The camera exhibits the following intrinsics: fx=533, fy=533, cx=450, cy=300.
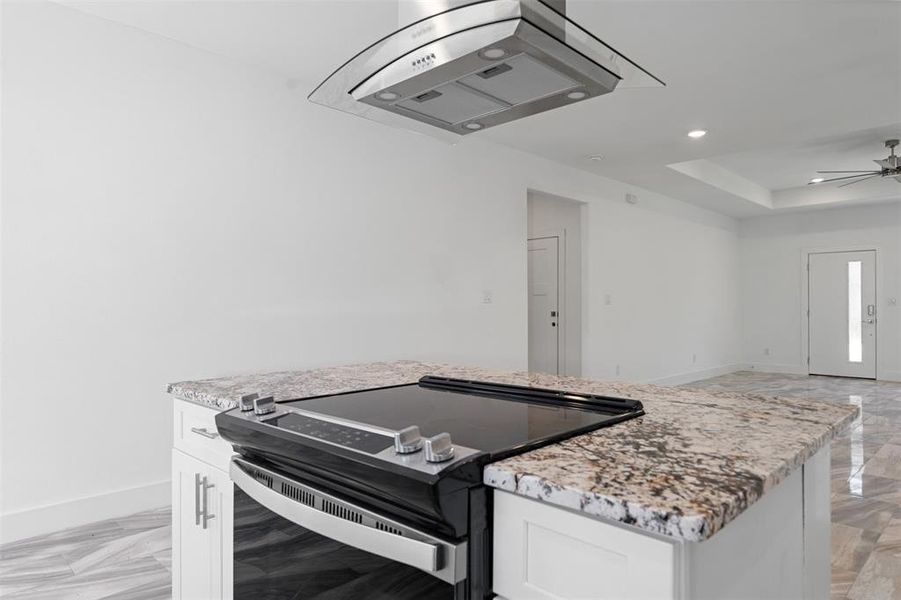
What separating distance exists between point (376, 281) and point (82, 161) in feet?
6.02

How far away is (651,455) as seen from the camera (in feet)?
2.84

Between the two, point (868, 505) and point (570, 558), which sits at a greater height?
point (570, 558)

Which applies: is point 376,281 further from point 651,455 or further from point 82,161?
point 651,455

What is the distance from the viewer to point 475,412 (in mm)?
1228

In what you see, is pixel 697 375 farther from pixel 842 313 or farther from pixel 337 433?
pixel 337 433

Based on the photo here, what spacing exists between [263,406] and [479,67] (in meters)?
0.94

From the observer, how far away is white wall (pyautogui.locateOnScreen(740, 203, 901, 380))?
24.9 ft

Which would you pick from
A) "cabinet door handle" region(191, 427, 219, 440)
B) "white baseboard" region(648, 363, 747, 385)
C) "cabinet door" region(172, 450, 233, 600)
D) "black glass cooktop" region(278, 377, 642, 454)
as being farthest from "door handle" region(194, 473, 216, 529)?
"white baseboard" region(648, 363, 747, 385)

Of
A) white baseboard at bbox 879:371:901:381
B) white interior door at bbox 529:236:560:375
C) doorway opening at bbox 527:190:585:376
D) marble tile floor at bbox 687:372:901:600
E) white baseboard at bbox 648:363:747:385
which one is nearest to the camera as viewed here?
marble tile floor at bbox 687:372:901:600

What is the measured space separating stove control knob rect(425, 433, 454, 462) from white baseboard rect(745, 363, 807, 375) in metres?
9.41

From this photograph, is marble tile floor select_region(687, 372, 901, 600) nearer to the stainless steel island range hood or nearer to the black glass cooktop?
the black glass cooktop

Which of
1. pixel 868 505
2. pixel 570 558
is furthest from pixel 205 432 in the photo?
pixel 868 505

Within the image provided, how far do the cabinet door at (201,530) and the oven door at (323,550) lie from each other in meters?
0.09

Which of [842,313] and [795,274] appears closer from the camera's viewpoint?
[842,313]
